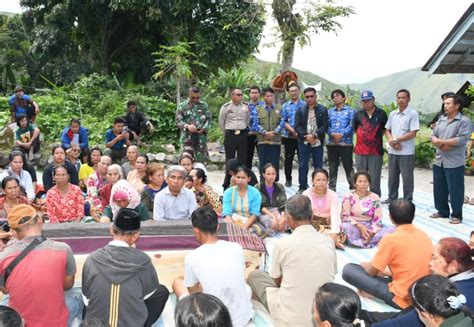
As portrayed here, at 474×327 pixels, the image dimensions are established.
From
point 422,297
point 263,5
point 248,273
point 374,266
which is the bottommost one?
point 248,273

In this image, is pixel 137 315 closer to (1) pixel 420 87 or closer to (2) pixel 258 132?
(2) pixel 258 132

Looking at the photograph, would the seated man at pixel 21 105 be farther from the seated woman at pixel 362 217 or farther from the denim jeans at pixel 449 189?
the denim jeans at pixel 449 189

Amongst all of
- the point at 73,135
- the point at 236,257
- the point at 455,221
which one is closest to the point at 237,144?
the point at 73,135

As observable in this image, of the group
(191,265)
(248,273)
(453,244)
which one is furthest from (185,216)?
(453,244)

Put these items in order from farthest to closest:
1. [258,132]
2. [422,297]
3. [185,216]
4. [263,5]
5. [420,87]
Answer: [420,87] → [263,5] → [258,132] → [185,216] → [422,297]

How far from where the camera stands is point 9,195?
4676 millimetres

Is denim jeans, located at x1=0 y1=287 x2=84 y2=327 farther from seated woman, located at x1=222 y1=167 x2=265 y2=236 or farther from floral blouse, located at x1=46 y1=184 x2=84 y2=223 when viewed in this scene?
seated woman, located at x1=222 y1=167 x2=265 y2=236

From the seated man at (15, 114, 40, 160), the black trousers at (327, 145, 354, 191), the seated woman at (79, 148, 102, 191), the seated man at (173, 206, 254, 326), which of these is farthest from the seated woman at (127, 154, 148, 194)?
the seated man at (15, 114, 40, 160)

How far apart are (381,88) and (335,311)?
72.2 metres

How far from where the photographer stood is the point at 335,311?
1892 mm

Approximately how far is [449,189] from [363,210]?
1489 millimetres

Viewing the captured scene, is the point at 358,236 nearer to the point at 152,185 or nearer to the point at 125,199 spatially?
the point at 152,185

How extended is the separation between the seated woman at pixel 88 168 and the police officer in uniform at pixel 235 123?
1.96 m

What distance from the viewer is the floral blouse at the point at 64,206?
15.5 ft
